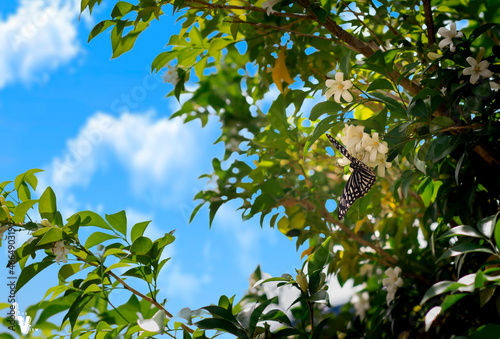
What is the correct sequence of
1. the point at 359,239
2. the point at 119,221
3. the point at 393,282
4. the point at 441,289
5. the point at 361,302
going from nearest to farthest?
the point at 441,289 → the point at 119,221 → the point at 393,282 → the point at 359,239 → the point at 361,302

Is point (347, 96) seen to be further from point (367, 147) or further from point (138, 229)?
point (138, 229)

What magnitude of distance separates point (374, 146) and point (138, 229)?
0.38m

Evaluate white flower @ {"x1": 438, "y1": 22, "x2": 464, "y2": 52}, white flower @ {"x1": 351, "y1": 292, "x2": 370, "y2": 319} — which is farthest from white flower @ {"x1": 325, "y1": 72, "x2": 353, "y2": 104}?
white flower @ {"x1": 351, "y1": 292, "x2": 370, "y2": 319}

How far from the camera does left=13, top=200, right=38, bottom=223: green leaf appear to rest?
76cm

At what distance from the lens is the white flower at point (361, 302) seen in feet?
4.66

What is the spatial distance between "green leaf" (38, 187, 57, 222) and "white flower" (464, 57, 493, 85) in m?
0.68

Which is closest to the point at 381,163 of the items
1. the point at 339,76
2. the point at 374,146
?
the point at 374,146

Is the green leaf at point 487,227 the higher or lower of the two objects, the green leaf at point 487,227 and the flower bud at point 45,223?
the lower

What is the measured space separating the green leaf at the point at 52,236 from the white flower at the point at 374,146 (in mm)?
464

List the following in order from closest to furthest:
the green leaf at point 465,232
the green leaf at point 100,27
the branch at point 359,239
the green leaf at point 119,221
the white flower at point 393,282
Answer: the green leaf at point 465,232 < the green leaf at point 119,221 < the green leaf at point 100,27 < the white flower at point 393,282 < the branch at point 359,239

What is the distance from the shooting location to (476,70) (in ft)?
2.45

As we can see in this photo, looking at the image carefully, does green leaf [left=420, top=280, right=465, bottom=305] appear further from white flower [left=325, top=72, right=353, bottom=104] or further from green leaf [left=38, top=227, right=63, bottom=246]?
green leaf [left=38, top=227, right=63, bottom=246]

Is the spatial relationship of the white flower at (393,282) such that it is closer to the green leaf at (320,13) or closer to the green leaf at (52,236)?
the green leaf at (320,13)

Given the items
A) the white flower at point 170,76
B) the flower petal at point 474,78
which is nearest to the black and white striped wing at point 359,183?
the flower petal at point 474,78
